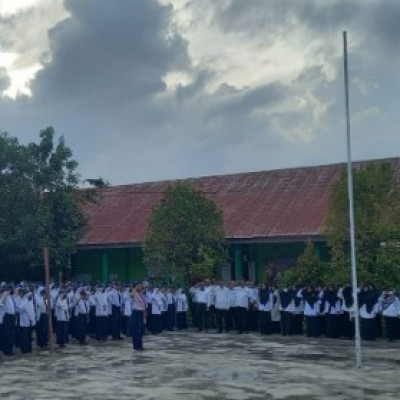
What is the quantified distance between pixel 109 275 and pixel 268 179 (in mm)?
7412

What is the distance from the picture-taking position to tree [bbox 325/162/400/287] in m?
18.9

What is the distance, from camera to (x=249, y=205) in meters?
27.1

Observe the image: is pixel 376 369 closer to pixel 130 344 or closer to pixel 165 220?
pixel 130 344

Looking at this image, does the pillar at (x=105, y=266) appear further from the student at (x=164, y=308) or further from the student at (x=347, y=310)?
the student at (x=347, y=310)

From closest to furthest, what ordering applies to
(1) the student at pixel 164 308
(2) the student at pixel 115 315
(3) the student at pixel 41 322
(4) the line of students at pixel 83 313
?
(4) the line of students at pixel 83 313
(3) the student at pixel 41 322
(2) the student at pixel 115 315
(1) the student at pixel 164 308

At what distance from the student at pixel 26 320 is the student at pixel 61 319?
101 cm

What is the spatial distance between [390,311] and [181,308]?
22.7 feet

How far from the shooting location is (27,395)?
435 inches

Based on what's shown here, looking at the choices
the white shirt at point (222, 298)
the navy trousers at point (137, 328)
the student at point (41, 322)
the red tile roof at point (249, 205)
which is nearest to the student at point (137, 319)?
the navy trousers at point (137, 328)

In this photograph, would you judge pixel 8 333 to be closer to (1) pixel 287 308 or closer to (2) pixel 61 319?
(2) pixel 61 319

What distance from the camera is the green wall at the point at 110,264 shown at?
28.3 metres

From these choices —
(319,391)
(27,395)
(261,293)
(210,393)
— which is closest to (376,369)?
(319,391)

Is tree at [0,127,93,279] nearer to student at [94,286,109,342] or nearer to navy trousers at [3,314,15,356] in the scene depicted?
student at [94,286,109,342]

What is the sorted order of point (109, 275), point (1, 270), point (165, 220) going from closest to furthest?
point (165, 220), point (1, 270), point (109, 275)
